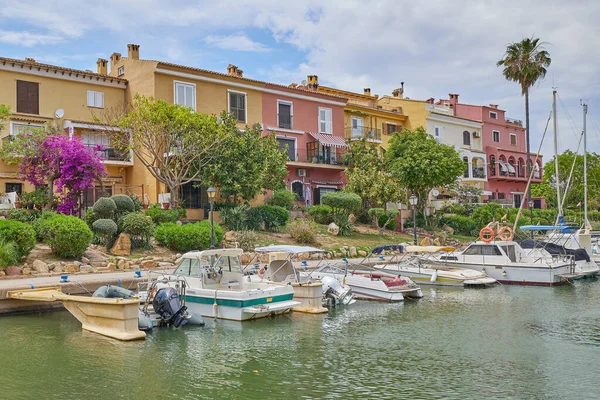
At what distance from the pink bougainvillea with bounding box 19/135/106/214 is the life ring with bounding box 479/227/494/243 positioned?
745 inches

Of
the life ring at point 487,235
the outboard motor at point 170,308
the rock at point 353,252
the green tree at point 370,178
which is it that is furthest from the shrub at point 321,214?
the outboard motor at point 170,308

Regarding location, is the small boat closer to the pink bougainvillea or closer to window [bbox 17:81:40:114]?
the pink bougainvillea

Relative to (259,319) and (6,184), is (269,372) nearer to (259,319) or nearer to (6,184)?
(259,319)

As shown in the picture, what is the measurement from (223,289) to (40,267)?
8.24 meters

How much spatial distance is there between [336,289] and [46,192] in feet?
54.1

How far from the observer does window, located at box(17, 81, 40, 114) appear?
107ft

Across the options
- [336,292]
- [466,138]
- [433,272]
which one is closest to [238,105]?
[433,272]

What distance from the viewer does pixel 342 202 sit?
36.1 m

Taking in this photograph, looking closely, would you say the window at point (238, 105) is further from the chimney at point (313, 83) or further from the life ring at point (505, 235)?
the life ring at point (505, 235)

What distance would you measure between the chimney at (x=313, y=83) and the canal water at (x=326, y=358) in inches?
1287

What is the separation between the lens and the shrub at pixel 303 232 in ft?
102

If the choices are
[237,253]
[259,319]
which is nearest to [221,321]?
[259,319]

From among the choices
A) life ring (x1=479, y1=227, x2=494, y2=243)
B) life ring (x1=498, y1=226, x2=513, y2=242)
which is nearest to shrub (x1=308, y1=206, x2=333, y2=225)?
life ring (x1=498, y1=226, x2=513, y2=242)

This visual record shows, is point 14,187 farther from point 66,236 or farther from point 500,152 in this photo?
point 500,152
